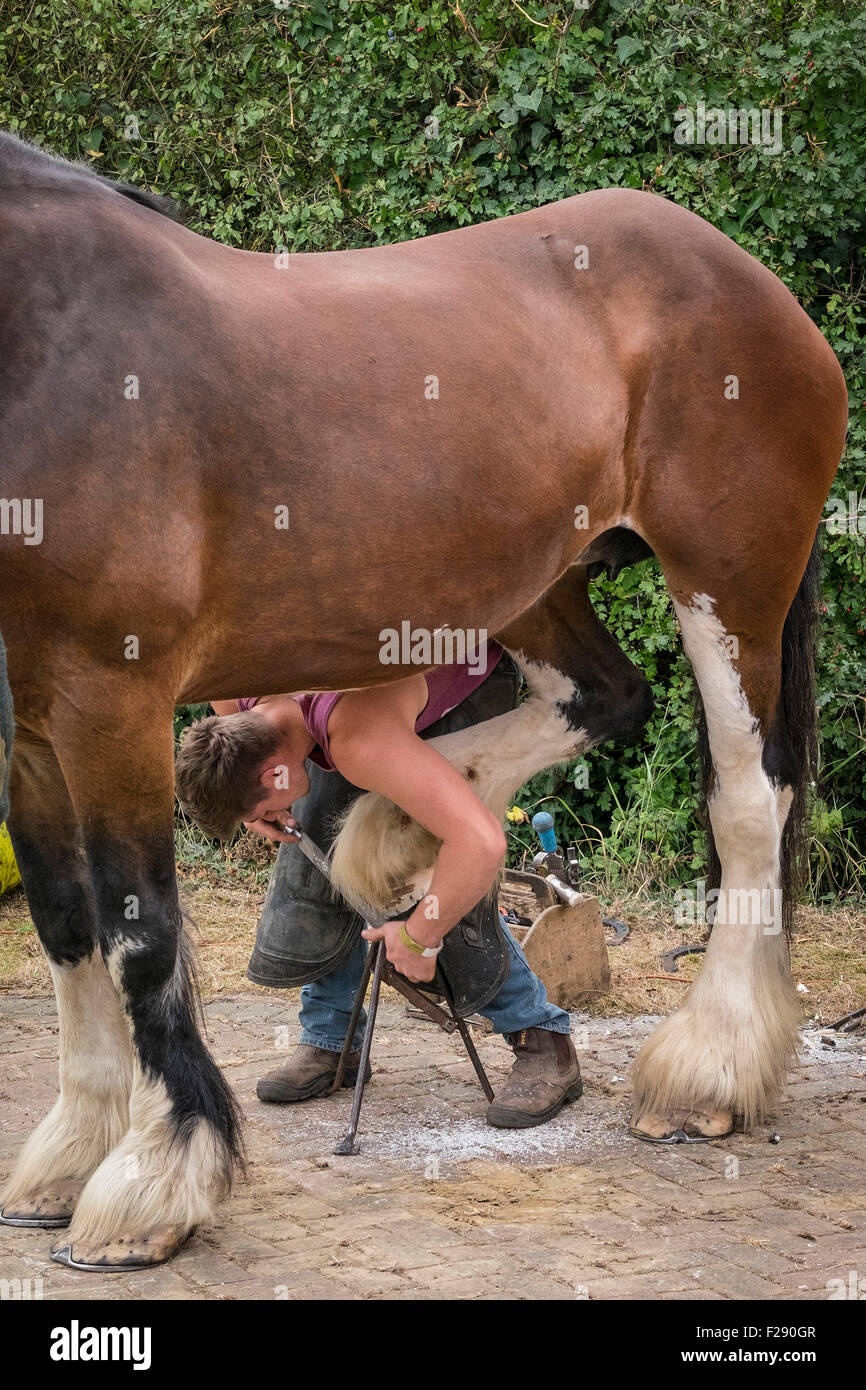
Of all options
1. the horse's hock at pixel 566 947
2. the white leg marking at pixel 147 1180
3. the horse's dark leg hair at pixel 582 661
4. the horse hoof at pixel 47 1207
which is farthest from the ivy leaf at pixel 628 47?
the horse hoof at pixel 47 1207

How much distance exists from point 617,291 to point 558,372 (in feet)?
1.19

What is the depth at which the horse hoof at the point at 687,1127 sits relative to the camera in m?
3.67

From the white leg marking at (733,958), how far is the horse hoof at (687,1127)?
0.07 ft

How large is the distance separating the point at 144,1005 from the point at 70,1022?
399 mm

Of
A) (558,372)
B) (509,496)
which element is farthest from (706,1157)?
(558,372)

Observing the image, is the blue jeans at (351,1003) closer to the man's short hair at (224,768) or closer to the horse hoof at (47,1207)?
the man's short hair at (224,768)

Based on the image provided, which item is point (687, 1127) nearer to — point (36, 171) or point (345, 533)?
point (345, 533)

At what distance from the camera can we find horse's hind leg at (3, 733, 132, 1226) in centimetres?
315

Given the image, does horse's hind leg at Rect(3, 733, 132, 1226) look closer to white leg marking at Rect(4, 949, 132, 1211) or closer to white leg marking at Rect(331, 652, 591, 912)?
white leg marking at Rect(4, 949, 132, 1211)

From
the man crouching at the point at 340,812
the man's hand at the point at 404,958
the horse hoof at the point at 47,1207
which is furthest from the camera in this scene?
the man's hand at the point at 404,958

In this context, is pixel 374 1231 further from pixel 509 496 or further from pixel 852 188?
pixel 852 188

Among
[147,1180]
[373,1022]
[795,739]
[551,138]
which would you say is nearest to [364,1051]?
[373,1022]

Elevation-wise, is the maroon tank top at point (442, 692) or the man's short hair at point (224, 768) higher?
the maroon tank top at point (442, 692)

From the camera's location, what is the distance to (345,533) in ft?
9.61
